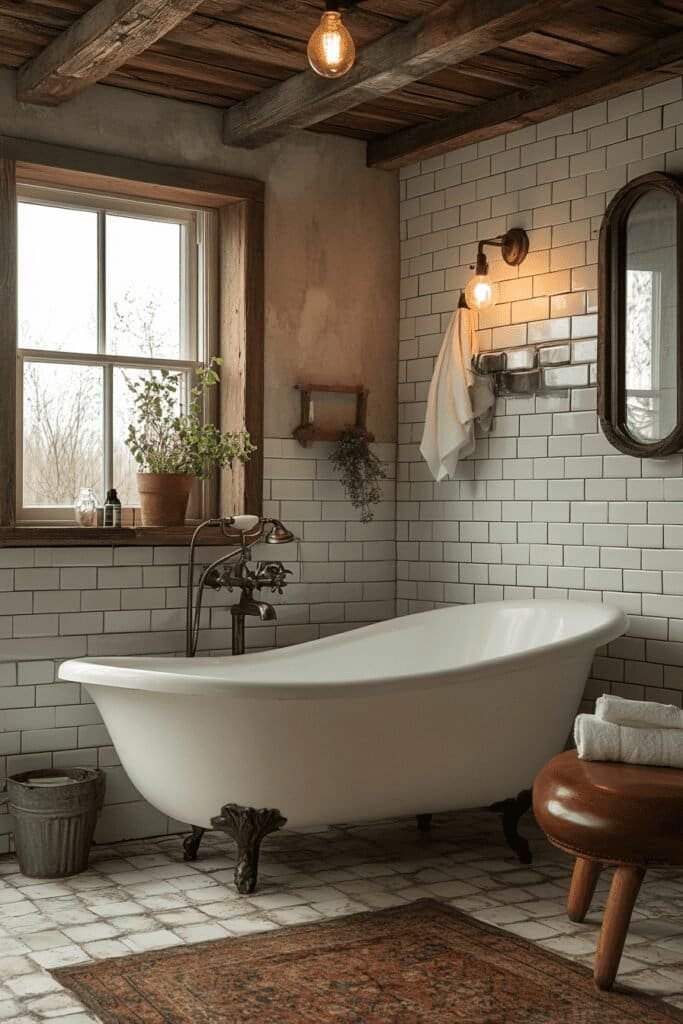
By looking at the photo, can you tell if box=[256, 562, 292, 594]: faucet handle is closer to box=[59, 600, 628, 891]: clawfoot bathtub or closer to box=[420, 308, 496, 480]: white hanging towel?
box=[59, 600, 628, 891]: clawfoot bathtub

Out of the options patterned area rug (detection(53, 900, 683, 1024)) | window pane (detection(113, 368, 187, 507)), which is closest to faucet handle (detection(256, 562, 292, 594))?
window pane (detection(113, 368, 187, 507))

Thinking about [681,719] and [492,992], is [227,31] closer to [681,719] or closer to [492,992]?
[681,719]

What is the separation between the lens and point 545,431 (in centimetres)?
468

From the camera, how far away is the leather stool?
9.64ft

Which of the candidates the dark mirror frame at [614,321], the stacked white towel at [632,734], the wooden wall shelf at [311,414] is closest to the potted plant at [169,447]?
the wooden wall shelf at [311,414]

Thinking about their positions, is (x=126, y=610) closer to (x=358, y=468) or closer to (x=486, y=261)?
(x=358, y=468)

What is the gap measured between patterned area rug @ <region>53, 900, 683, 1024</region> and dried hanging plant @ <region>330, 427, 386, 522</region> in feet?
6.94

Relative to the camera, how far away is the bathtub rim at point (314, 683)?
3.56 metres

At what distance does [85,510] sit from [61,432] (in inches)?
13.8

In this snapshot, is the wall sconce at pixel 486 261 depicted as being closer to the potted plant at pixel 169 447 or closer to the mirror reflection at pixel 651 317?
the mirror reflection at pixel 651 317

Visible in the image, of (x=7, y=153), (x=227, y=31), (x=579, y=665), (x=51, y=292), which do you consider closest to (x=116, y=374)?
(x=51, y=292)

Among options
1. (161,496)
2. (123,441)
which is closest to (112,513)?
(161,496)

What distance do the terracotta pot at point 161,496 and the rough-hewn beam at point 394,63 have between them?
140 centimetres

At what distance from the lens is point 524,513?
4777 millimetres
